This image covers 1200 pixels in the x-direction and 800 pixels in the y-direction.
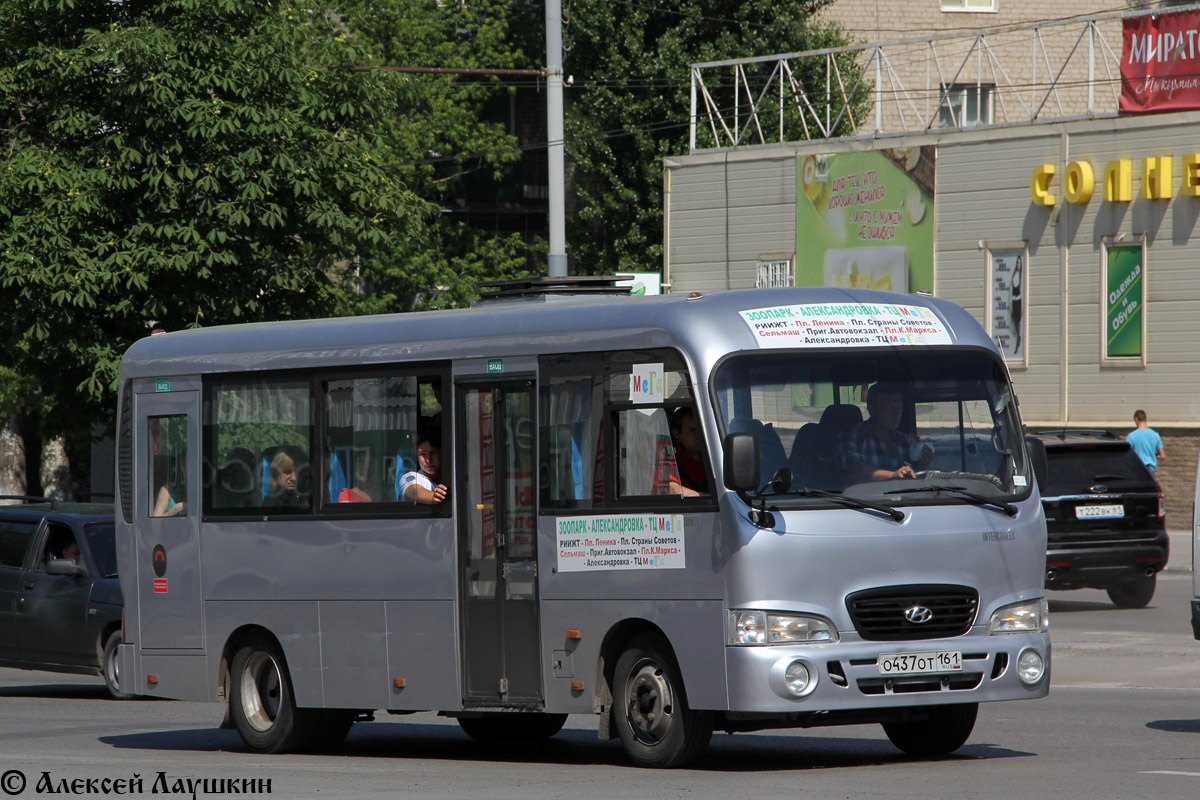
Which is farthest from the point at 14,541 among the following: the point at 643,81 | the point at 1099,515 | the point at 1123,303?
the point at 643,81

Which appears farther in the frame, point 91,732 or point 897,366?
point 91,732

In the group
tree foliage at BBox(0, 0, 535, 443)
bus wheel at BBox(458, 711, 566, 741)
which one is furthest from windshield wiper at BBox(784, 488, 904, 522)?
tree foliage at BBox(0, 0, 535, 443)

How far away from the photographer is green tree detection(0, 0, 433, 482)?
2108cm

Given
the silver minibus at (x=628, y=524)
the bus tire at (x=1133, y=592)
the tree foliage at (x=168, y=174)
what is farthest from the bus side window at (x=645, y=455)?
the tree foliage at (x=168, y=174)

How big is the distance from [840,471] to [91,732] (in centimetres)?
603

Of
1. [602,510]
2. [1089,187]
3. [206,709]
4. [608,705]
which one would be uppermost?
[1089,187]

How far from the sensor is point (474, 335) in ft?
35.8

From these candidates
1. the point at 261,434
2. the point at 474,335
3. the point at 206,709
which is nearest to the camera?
the point at 474,335

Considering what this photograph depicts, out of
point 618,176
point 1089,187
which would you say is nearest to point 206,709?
point 1089,187

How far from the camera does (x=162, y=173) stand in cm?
2103

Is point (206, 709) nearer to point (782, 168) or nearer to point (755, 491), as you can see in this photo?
point (755, 491)

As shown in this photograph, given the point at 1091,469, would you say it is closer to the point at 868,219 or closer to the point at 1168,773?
the point at 1168,773

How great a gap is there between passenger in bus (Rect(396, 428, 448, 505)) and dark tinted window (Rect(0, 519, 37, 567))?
22.3 feet

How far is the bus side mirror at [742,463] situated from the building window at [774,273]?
1022 inches
